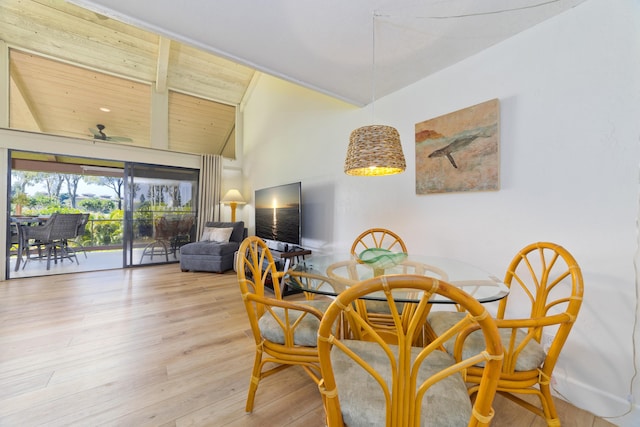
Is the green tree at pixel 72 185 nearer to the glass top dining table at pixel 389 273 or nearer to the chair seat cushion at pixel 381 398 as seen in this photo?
the glass top dining table at pixel 389 273

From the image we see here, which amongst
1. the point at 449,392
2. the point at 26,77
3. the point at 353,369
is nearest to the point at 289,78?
the point at 353,369

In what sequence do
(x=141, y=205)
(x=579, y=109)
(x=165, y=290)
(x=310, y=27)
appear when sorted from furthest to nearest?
(x=141, y=205) < (x=165, y=290) < (x=310, y=27) < (x=579, y=109)

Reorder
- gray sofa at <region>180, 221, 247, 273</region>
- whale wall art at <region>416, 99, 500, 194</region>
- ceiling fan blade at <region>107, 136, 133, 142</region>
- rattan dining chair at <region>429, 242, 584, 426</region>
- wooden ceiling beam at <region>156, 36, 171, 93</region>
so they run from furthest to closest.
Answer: ceiling fan blade at <region>107, 136, 133, 142</region>, gray sofa at <region>180, 221, 247, 273</region>, wooden ceiling beam at <region>156, 36, 171, 93</region>, whale wall art at <region>416, 99, 500, 194</region>, rattan dining chair at <region>429, 242, 584, 426</region>

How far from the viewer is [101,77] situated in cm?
434

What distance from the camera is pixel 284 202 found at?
351 cm

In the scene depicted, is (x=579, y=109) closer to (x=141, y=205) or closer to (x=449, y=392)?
(x=449, y=392)

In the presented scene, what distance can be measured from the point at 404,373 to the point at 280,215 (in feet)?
10.0

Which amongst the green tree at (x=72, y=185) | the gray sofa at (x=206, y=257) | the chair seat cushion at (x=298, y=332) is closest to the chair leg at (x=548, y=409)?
the chair seat cushion at (x=298, y=332)

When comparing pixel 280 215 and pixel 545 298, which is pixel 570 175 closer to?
pixel 545 298

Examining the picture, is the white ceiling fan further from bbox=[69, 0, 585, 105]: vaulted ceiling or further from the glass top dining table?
the glass top dining table

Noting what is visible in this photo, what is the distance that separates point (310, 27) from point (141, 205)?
4.70 metres

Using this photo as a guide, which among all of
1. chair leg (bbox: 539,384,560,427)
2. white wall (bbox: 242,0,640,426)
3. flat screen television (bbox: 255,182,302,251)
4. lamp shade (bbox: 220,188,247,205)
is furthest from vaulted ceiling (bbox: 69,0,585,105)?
lamp shade (bbox: 220,188,247,205)

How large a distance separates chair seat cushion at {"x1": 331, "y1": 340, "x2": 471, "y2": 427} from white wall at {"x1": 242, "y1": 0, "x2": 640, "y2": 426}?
1.07m

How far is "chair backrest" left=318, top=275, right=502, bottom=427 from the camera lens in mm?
566
